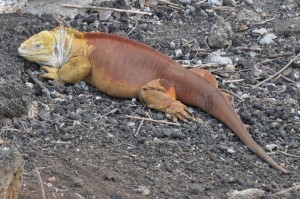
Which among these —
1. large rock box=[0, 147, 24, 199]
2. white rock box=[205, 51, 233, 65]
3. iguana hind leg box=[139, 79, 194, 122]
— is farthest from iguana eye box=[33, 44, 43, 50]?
large rock box=[0, 147, 24, 199]

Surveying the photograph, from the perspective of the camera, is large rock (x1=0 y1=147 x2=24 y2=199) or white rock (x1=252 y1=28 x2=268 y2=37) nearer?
large rock (x1=0 y1=147 x2=24 y2=199)

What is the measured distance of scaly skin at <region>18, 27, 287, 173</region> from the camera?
7656 mm

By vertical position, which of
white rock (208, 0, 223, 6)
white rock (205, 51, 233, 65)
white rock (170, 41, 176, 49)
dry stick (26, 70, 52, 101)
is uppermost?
white rock (208, 0, 223, 6)

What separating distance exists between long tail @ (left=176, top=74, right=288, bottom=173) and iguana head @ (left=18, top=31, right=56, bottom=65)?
1.35 meters

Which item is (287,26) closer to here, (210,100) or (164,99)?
(210,100)

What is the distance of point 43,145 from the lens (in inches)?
265

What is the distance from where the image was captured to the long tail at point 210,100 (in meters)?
7.30

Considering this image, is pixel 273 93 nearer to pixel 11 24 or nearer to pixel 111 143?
pixel 111 143

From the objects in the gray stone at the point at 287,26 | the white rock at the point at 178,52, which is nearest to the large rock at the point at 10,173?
the white rock at the point at 178,52

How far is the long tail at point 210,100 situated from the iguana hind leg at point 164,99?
0.11 metres

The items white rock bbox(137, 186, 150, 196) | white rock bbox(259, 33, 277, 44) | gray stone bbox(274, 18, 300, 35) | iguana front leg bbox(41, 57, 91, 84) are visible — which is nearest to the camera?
white rock bbox(137, 186, 150, 196)

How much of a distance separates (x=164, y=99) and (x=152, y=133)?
57 centimetres

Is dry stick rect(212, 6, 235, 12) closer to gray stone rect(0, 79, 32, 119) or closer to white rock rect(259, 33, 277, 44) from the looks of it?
white rock rect(259, 33, 277, 44)

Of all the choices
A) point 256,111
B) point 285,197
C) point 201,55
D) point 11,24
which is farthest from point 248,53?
point 285,197
